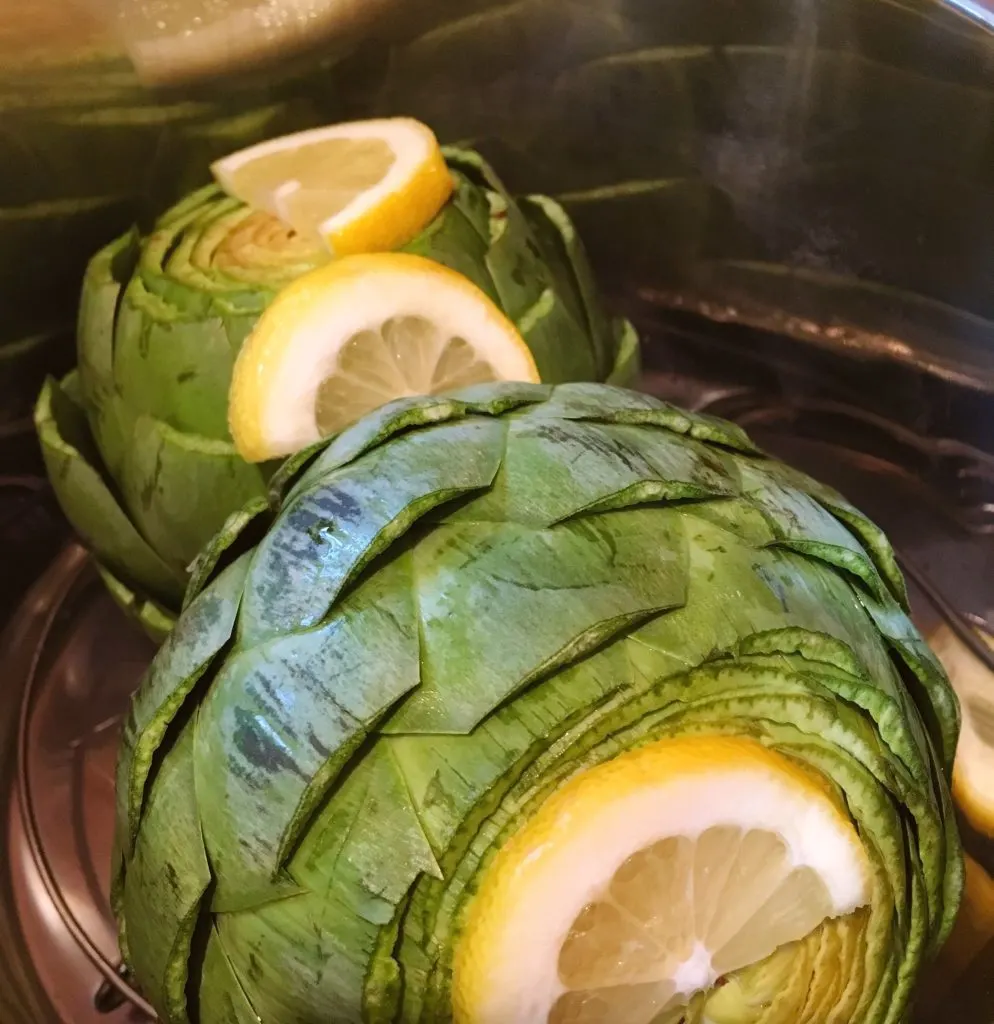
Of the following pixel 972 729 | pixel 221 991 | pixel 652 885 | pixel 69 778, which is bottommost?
pixel 69 778

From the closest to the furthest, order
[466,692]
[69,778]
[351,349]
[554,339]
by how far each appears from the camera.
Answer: [466,692] → [351,349] → [554,339] → [69,778]

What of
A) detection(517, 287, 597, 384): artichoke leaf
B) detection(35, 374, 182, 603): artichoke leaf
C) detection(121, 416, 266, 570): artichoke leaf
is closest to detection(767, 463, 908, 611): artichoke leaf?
detection(517, 287, 597, 384): artichoke leaf

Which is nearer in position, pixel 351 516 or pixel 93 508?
pixel 351 516

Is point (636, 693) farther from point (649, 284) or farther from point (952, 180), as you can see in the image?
point (649, 284)

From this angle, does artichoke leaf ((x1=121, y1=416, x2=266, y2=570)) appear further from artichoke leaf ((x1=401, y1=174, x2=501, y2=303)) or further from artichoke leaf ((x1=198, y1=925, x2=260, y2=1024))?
artichoke leaf ((x1=198, y1=925, x2=260, y2=1024))

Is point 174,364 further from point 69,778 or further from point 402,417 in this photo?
point 69,778

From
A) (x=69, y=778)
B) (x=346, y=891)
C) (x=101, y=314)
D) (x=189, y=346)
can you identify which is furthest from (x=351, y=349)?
(x=69, y=778)

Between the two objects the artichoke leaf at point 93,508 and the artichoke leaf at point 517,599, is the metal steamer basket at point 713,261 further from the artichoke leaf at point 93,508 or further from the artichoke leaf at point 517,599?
the artichoke leaf at point 517,599
